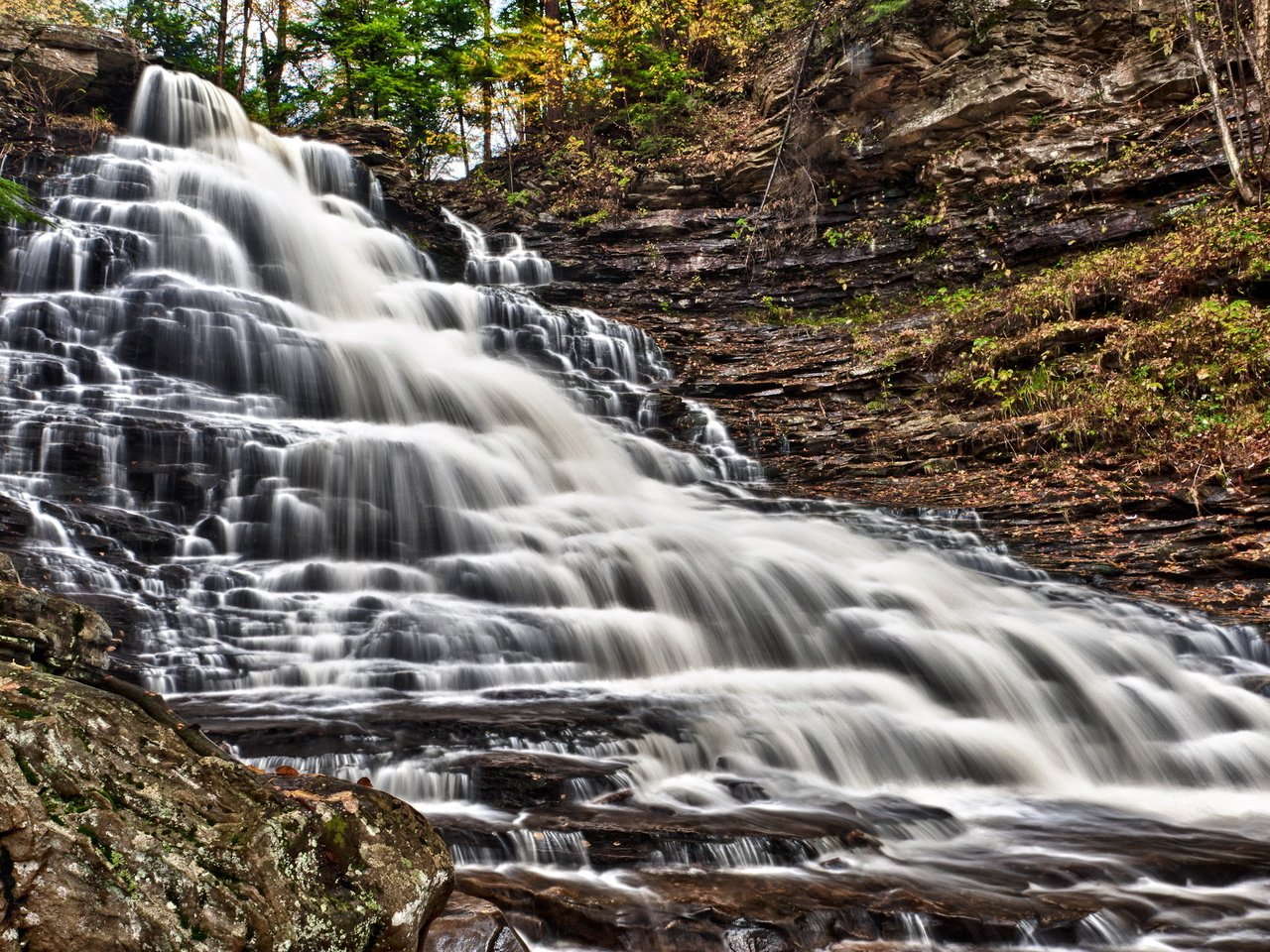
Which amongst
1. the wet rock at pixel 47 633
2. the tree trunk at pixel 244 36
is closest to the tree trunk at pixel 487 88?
the tree trunk at pixel 244 36

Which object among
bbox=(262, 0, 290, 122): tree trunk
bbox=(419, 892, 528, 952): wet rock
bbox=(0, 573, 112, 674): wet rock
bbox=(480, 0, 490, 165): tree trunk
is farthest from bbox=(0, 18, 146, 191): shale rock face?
bbox=(419, 892, 528, 952): wet rock

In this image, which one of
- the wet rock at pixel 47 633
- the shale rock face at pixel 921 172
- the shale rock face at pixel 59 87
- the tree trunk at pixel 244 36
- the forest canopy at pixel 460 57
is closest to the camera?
the wet rock at pixel 47 633

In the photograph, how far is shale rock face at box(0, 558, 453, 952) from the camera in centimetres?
173

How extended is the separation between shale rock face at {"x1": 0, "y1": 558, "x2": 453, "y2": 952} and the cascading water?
98 cm

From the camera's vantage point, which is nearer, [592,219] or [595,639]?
[595,639]

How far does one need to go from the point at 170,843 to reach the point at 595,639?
499cm

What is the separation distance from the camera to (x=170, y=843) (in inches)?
77.5

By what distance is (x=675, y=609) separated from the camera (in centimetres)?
769

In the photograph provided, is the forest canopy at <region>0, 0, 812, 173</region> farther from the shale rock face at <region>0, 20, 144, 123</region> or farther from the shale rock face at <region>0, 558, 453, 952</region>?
the shale rock face at <region>0, 558, 453, 952</region>

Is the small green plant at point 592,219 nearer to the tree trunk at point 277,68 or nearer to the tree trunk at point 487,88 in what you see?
the tree trunk at point 487,88

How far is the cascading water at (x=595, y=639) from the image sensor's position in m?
3.75

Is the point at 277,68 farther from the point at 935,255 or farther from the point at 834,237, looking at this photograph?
the point at 935,255

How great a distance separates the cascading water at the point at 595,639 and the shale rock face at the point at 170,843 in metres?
0.98

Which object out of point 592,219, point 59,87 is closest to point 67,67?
point 59,87
